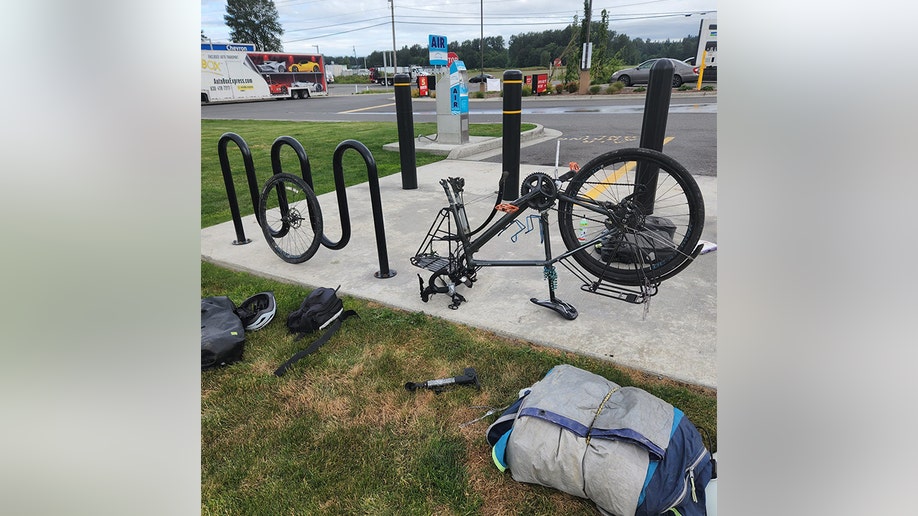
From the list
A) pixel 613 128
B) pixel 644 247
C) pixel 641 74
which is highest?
pixel 641 74

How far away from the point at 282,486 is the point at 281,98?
113 ft

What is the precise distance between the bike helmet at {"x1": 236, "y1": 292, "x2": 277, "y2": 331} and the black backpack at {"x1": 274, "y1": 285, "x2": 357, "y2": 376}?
0.16 metres

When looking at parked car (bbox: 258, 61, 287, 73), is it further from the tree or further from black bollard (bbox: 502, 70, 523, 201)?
black bollard (bbox: 502, 70, 523, 201)

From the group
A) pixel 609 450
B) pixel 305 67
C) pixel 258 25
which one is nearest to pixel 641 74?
pixel 305 67

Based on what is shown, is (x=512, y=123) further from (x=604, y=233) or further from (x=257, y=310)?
(x=257, y=310)

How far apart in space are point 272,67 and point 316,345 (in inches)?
1251

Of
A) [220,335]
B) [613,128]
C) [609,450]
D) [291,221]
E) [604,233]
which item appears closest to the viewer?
[609,450]

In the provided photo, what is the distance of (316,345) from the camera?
10.3 ft

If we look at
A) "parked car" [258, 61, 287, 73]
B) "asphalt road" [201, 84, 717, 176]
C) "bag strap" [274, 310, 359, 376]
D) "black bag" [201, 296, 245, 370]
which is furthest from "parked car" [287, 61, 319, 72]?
"bag strap" [274, 310, 359, 376]

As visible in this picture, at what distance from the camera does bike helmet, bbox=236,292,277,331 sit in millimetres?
3412

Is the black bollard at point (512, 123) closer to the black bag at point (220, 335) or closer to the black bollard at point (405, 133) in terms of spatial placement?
the black bollard at point (405, 133)

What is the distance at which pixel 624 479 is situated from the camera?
1866 millimetres
